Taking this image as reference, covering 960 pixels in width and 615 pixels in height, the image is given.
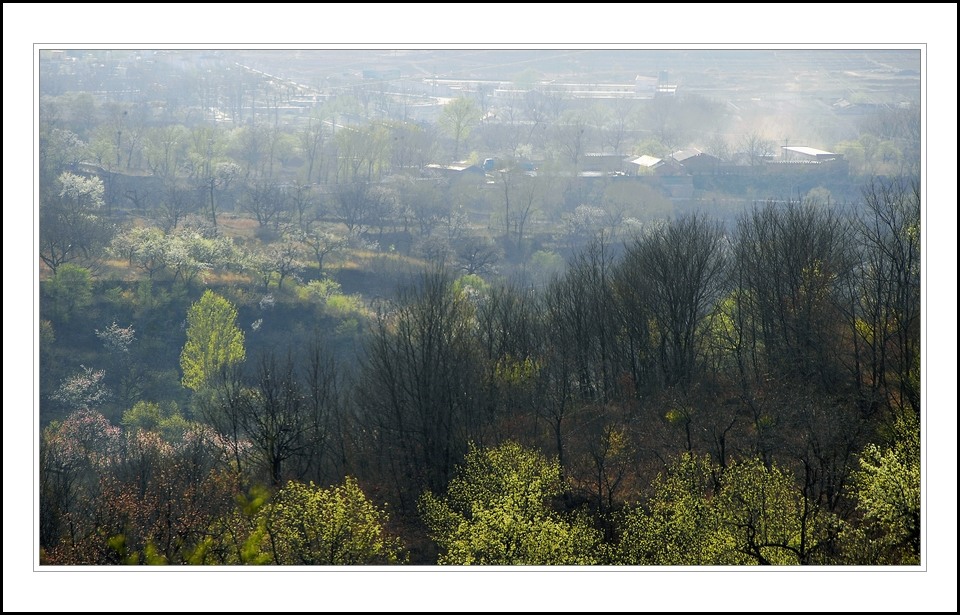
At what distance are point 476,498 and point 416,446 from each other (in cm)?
513

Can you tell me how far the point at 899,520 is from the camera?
20438 millimetres

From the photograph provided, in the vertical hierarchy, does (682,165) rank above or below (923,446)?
above

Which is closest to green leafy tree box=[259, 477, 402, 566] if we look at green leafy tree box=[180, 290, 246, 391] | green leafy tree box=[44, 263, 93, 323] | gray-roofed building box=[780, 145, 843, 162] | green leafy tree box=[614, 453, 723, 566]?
green leafy tree box=[614, 453, 723, 566]

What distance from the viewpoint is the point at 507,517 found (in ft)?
77.1

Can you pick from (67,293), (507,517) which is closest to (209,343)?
(67,293)

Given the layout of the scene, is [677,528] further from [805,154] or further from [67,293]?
[805,154]

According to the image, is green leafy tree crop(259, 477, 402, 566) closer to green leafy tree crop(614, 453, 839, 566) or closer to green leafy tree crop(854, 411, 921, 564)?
green leafy tree crop(614, 453, 839, 566)

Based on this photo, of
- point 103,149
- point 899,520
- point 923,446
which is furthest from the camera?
point 103,149

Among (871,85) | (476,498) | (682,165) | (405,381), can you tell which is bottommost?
(476,498)

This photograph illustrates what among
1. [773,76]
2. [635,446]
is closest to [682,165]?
[773,76]

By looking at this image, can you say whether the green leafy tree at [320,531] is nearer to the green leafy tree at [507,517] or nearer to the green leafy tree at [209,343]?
the green leafy tree at [507,517]

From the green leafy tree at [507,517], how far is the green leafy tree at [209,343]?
33.6 meters

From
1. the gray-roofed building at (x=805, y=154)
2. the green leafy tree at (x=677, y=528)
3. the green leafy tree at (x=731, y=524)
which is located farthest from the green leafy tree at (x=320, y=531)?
the gray-roofed building at (x=805, y=154)

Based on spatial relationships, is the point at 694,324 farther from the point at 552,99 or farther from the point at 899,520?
the point at 552,99
